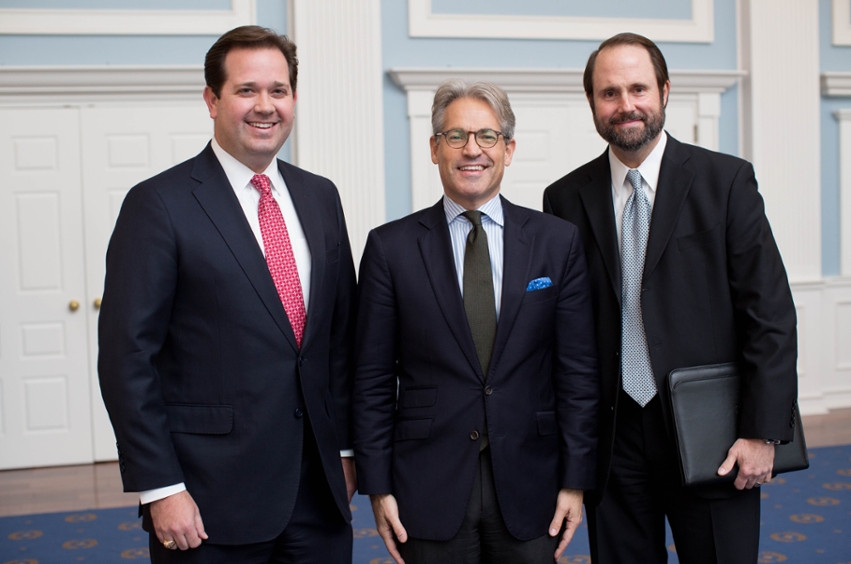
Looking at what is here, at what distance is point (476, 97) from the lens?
6.48 feet

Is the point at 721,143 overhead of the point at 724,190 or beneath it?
overhead

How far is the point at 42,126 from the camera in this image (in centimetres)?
533

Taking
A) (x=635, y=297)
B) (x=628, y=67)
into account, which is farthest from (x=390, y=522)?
(x=628, y=67)

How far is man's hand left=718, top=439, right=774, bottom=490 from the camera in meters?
1.98

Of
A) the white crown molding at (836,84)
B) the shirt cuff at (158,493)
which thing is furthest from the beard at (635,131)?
the white crown molding at (836,84)

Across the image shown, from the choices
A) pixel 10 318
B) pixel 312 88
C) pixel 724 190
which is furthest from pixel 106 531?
pixel 724 190

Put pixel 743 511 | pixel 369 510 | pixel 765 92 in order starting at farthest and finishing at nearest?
pixel 765 92 < pixel 369 510 < pixel 743 511

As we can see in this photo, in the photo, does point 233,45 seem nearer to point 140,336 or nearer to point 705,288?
point 140,336

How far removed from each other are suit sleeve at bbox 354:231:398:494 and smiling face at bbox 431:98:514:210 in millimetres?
266

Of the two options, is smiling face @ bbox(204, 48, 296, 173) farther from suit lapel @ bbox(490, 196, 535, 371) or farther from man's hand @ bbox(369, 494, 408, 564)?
man's hand @ bbox(369, 494, 408, 564)

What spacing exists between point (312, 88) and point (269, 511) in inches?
162

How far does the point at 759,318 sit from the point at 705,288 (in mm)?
154

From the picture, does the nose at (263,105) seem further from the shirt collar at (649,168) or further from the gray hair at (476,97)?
the shirt collar at (649,168)

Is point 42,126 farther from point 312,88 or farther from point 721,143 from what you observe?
point 721,143
